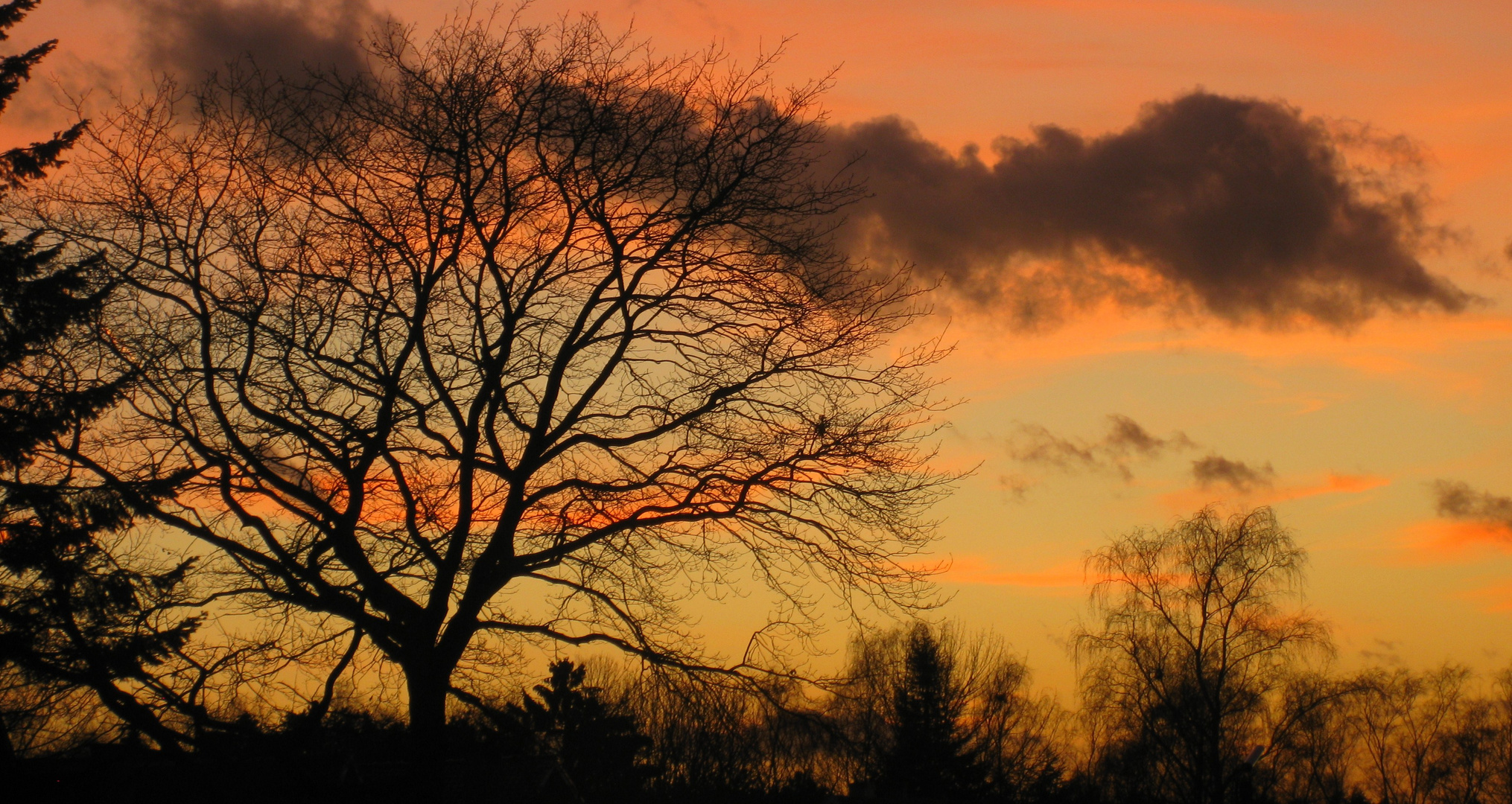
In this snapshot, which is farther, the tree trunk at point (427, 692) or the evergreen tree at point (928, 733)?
the evergreen tree at point (928, 733)

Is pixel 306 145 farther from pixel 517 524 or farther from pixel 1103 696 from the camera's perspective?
pixel 1103 696

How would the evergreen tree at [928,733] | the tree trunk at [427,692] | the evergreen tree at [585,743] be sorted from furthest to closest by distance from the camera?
the evergreen tree at [928,733] < the evergreen tree at [585,743] < the tree trunk at [427,692]

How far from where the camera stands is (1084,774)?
59156mm

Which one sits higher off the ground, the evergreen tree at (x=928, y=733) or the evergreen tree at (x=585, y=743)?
the evergreen tree at (x=928, y=733)

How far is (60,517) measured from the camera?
38.8 ft

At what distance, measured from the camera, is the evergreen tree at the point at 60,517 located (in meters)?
8.27

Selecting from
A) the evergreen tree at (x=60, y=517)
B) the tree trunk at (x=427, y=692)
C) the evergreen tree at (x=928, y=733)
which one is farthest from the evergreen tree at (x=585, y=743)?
the evergreen tree at (x=928, y=733)

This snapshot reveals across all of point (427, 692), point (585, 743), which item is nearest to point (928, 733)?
point (585, 743)

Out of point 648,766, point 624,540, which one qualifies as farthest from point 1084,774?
point 624,540

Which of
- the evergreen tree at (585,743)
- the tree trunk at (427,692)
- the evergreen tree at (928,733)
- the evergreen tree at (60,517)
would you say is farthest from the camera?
the evergreen tree at (928,733)

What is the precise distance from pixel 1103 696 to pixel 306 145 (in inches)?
1267

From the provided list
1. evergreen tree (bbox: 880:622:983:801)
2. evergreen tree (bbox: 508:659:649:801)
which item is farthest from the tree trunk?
evergreen tree (bbox: 880:622:983:801)

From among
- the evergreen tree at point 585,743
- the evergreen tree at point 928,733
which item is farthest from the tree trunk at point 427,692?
the evergreen tree at point 928,733

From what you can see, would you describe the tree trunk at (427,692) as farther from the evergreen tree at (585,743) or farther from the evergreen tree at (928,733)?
the evergreen tree at (928,733)
